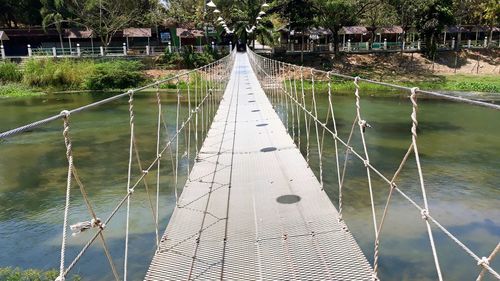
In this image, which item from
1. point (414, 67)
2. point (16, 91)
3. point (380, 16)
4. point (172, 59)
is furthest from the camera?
point (380, 16)

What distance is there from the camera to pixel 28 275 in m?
4.16

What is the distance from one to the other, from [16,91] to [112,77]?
A: 12.3ft

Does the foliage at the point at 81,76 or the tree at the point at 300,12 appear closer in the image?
the foliage at the point at 81,76

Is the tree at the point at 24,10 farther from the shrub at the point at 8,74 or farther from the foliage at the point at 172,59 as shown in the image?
the foliage at the point at 172,59

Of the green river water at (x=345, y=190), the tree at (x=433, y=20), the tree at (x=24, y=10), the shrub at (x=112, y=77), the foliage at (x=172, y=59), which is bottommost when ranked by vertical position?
the green river water at (x=345, y=190)

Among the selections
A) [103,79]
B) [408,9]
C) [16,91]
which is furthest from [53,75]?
[408,9]

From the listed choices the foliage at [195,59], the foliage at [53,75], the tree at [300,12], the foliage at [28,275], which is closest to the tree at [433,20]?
the tree at [300,12]

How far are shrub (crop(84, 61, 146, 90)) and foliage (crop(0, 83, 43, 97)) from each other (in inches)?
84.1

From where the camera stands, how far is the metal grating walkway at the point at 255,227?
2348mm

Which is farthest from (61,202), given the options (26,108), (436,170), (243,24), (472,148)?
(243,24)

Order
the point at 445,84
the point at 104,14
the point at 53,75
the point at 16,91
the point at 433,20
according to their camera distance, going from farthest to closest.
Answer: the point at 104,14 → the point at 433,20 → the point at 53,75 → the point at 445,84 → the point at 16,91

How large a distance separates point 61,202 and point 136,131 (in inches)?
185

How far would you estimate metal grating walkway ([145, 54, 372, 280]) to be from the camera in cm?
235

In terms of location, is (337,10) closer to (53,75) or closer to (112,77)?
(112,77)
